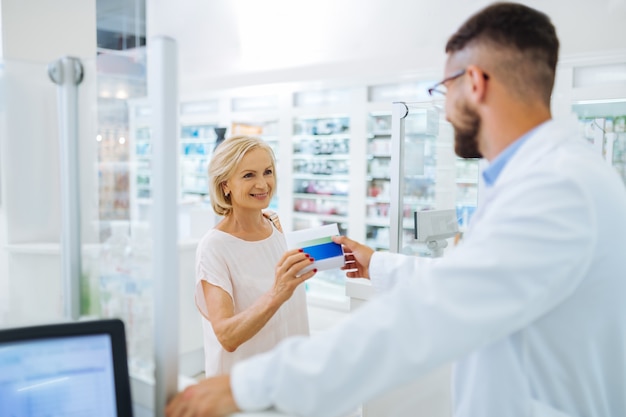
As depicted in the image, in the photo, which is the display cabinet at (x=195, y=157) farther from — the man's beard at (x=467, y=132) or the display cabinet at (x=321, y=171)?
the man's beard at (x=467, y=132)

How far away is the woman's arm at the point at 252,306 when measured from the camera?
1672 millimetres

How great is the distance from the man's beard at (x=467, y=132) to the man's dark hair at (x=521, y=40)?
Result: 0.13 metres

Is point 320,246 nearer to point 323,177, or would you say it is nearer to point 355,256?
point 355,256

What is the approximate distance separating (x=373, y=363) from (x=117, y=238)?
61 centimetres

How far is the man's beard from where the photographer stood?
4.11 ft

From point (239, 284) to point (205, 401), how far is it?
914 mm

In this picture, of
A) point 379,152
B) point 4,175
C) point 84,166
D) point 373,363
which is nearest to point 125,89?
point 84,166

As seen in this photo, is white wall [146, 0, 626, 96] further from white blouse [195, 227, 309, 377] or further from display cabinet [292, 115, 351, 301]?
white blouse [195, 227, 309, 377]

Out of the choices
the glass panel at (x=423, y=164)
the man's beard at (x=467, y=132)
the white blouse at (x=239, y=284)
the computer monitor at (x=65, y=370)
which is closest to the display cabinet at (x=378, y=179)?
the glass panel at (x=423, y=164)

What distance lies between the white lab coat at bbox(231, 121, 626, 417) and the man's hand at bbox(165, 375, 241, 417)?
0.09 ft

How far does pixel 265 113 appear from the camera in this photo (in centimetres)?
732

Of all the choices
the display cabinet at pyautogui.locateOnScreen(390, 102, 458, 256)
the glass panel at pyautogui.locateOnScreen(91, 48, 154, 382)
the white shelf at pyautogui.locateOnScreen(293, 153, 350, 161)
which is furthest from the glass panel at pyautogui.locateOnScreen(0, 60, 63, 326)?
the white shelf at pyautogui.locateOnScreen(293, 153, 350, 161)

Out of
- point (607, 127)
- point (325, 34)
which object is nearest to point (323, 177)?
point (325, 34)

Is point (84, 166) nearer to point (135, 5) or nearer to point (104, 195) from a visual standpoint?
point (104, 195)
